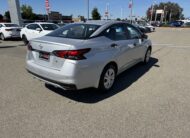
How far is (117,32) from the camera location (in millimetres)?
4676

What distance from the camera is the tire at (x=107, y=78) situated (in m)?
4.06

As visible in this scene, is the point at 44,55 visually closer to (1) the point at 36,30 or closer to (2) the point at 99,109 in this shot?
(2) the point at 99,109

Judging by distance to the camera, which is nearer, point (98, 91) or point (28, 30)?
point (98, 91)

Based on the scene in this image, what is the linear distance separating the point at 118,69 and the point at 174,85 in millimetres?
1526

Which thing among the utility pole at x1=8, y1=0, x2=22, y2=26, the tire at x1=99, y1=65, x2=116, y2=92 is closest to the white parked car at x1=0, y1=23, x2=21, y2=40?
the utility pole at x1=8, y1=0, x2=22, y2=26

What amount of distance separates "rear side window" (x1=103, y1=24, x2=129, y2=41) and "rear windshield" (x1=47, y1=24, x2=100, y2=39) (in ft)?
0.94

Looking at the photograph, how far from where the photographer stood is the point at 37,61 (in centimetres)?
393

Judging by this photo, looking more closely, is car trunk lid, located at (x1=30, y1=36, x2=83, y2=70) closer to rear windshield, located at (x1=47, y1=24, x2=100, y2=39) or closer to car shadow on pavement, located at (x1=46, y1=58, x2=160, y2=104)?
rear windshield, located at (x1=47, y1=24, x2=100, y2=39)

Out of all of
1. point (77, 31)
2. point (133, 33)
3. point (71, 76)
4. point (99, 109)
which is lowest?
point (99, 109)

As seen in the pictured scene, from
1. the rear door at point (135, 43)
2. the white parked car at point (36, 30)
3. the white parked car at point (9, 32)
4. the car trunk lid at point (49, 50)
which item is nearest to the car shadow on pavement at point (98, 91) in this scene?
the rear door at point (135, 43)

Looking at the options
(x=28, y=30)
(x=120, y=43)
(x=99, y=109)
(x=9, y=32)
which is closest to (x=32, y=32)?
(x=28, y=30)

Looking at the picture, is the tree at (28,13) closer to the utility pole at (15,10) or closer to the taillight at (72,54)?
the utility pole at (15,10)

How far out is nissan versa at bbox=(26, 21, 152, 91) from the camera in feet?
11.3

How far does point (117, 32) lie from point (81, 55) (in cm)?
161
